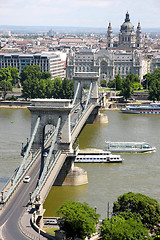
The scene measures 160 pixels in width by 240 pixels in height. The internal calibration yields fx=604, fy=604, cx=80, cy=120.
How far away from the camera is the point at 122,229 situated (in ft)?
83.7

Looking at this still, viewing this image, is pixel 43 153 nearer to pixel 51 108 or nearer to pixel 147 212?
pixel 51 108

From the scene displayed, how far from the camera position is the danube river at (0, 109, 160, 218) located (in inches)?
1400

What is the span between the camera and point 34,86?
3228 inches

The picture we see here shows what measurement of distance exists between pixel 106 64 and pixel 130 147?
56737 mm

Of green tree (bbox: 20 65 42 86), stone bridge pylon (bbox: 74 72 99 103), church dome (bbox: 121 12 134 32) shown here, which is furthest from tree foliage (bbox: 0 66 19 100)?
church dome (bbox: 121 12 134 32)

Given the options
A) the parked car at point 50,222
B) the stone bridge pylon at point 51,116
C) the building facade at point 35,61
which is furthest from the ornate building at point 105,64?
the parked car at point 50,222

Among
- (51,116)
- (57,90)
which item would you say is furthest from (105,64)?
(51,116)

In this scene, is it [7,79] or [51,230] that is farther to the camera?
[7,79]

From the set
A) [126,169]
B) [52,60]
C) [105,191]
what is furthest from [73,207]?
[52,60]

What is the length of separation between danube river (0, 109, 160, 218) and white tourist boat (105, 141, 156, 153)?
0.89 metres

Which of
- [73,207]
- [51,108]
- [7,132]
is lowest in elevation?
[7,132]

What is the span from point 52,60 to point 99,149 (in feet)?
192

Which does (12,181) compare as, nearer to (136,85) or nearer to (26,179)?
(26,179)

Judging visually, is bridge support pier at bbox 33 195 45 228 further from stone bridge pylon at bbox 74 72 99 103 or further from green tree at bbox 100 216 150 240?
stone bridge pylon at bbox 74 72 99 103
